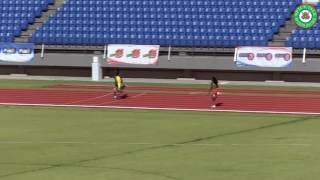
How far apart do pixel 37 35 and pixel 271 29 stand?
567 inches

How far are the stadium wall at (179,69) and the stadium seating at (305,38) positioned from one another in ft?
3.38

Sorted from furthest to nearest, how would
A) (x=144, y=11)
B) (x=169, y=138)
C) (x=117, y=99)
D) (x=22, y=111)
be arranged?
(x=144, y=11) < (x=117, y=99) < (x=22, y=111) < (x=169, y=138)

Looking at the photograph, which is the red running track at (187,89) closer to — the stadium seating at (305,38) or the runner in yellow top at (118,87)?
the runner in yellow top at (118,87)

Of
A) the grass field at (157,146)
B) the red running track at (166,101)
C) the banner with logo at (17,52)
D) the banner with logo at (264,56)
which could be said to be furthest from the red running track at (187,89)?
the grass field at (157,146)

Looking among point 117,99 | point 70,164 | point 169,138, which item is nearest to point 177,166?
point 70,164

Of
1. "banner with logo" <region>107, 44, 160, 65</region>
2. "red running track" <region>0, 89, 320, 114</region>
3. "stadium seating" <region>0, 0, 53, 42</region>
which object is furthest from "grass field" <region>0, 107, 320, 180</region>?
"stadium seating" <region>0, 0, 53, 42</region>

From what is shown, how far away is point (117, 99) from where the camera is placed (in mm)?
30297

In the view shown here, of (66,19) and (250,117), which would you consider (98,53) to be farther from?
(250,117)

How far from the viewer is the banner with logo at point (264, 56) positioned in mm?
38969

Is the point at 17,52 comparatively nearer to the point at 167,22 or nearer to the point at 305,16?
the point at 167,22

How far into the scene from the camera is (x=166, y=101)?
29.1 metres

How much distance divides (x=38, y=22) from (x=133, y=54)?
26.0 feet

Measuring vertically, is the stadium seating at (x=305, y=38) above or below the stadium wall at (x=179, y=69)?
above

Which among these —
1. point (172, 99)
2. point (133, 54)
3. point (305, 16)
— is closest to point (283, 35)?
point (305, 16)
